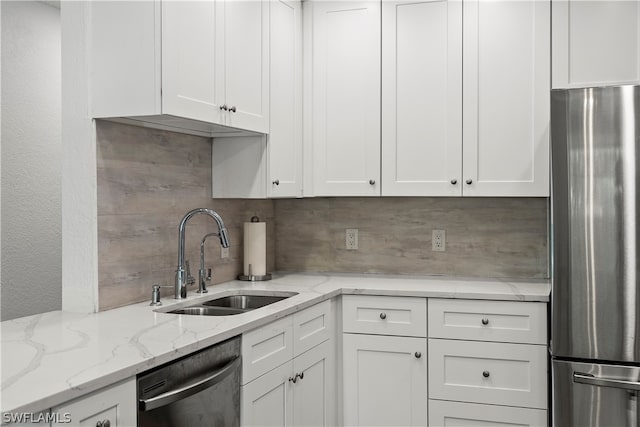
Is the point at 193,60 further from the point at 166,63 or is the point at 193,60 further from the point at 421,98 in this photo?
the point at 421,98

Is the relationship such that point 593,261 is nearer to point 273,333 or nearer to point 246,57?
point 273,333

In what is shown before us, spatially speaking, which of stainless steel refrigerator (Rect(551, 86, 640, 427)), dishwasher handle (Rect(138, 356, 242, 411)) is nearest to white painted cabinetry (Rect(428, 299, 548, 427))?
stainless steel refrigerator (Rect(551, 86, 640, 427))

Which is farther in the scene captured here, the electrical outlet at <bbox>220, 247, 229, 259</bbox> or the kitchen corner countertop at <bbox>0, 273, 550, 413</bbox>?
the electrical outlet at <bbox>220, 247, 229, 259</bbox>

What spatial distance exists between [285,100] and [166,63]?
3.29 feet

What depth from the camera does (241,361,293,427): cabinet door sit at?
2178 millimetres

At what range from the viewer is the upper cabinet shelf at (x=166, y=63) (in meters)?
2.19

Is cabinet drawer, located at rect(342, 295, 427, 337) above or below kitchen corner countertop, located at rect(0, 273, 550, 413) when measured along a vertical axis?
below

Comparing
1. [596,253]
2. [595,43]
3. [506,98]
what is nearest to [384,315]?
[596,253]

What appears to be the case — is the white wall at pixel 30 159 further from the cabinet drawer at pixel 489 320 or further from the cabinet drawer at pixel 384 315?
the cabinet drawer at pixel 489 320

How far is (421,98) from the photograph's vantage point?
3.18 m

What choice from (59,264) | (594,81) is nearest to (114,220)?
(59,264)

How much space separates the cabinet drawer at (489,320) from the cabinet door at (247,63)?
46.3 inches

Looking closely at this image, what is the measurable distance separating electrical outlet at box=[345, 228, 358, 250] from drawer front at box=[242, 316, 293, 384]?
1199 mm

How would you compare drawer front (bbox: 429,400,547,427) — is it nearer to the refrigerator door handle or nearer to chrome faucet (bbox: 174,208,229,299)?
the refrigerator door handle
